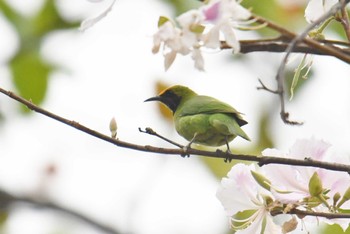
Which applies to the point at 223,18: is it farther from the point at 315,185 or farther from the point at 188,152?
the point at 315,185

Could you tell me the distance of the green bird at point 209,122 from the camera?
165 centimetres

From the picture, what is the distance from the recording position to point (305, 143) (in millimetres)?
1155

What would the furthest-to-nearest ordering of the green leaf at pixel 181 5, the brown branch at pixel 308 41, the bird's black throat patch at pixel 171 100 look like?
the green leaf at pixel 181 5
the bird's black throat patch at pixel 171 100
the brown branch at pixel 308 41

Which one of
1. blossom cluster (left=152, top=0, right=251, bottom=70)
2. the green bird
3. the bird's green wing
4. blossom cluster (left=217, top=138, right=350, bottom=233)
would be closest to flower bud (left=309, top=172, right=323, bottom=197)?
blossom cluster (left=217, top=138, right=350, bottom=233)

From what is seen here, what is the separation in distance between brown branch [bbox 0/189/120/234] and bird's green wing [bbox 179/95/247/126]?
4.86 ft

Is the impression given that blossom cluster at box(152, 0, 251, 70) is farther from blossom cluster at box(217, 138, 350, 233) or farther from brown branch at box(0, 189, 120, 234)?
brown branch at box(0, 189, 120, 234)

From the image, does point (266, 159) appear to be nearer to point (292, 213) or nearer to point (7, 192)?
point (292, 213)

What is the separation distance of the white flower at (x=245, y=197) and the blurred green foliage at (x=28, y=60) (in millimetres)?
1507

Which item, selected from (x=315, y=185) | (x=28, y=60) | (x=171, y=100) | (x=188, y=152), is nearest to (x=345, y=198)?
(x=315, y=185)

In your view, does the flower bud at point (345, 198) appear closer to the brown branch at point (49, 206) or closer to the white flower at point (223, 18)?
the white flower at point (223, 18)

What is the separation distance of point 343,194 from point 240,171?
152 mm

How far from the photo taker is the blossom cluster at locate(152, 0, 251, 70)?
3.14 ft

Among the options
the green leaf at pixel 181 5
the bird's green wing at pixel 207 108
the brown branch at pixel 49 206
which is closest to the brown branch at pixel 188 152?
the bird's green wing at pixel 207 108

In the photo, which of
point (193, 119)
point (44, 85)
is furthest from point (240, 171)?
point (44, 85)
